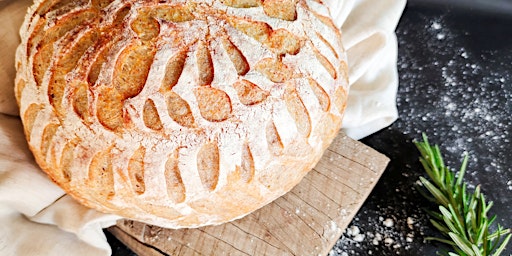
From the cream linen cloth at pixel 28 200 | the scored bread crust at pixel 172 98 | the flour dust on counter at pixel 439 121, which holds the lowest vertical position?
A: the flour dust on counter at pixel 439 121

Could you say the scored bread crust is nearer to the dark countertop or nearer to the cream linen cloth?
the cream linen cloth

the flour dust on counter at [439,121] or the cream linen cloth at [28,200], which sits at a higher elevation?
the cream linen cloth at [28,200]

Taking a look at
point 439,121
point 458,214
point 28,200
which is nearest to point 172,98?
point 28,200

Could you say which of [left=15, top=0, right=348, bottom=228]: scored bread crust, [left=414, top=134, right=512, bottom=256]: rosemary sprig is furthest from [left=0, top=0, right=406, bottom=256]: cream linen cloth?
[left=414, top=134, right=512, bottom=256]: rosemary sprig

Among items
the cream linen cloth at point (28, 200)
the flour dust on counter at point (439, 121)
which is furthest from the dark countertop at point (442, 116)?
the cream linen cloth at point (28, 200)

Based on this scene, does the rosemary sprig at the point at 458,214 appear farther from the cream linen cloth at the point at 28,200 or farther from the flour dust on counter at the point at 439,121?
the cream linen cloth at the point at 28,200

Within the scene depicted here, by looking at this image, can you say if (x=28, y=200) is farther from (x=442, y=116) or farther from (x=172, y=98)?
(x=442, y=116)

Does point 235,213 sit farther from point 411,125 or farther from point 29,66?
point 411,125
